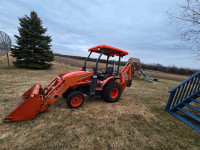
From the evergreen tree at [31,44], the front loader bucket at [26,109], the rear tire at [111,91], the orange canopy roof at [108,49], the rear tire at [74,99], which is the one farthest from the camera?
the evergreen tree at [31,44]

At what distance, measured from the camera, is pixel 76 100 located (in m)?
3.51

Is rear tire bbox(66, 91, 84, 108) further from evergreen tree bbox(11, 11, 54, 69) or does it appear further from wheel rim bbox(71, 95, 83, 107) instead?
evergreen tree bbox(11, 11, 54, 69)

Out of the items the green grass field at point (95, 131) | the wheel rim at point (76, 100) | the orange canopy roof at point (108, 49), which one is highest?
the orange canopy roof at point (108, 49)

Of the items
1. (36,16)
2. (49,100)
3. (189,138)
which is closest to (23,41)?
(36,16)

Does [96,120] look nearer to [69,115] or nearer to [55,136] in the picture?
[69,115]

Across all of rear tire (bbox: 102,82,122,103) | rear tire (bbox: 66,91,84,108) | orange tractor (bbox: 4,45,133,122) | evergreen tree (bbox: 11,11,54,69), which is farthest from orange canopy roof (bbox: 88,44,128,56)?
evergreen tree (bbox: 11,11,54,69)

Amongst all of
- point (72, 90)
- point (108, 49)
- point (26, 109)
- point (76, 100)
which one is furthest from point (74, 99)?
point (108, 49)

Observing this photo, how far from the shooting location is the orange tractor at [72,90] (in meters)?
2.57

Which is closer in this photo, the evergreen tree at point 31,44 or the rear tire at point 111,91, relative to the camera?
the rear tire at point 111,91

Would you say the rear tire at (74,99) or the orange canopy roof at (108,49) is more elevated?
the orange canopy roof at (108,49)

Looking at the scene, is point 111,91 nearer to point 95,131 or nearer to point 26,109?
point 95,131

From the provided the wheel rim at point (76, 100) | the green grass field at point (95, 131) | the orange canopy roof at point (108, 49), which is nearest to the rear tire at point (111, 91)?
the green grass field at point (95, 131)

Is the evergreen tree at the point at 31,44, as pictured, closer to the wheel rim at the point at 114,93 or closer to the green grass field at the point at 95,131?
the green grass field at the point at 95,131

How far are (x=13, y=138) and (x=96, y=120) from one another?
1951 millimetres
